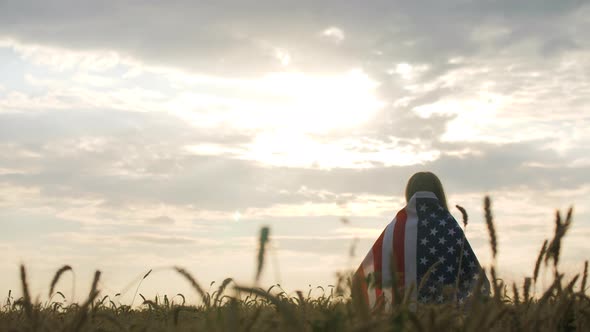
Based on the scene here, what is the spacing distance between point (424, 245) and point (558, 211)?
21.9ft

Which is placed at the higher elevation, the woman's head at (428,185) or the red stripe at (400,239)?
the woman's head at (428,185)

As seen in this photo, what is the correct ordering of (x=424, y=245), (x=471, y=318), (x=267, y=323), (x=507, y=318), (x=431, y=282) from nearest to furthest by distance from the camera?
1. (x=471, y=318)
2. (x=267, y=323)
3. (x=507, y=318)
4. (x=431, y=282)
5. (x=424, y=245)

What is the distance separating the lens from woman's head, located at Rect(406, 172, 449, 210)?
10398 mm

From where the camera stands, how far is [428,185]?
409 inches

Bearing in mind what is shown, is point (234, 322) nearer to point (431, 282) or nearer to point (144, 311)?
point (144, 311)

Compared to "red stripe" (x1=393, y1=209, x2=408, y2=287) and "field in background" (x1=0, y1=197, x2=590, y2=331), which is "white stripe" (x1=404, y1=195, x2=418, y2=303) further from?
"field in background" (x1=0, y1=197, x2=590, y2=331)

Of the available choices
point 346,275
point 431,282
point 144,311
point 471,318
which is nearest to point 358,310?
point 471,318

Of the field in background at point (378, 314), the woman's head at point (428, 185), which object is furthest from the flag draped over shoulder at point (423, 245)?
the field in background at point (378, 314)

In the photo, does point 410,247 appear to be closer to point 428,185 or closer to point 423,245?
point 423,245

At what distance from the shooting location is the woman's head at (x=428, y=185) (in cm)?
1040

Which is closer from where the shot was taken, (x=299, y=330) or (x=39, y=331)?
(x=299, y=330)

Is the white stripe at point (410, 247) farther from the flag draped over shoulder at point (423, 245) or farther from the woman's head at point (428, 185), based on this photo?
the woman's head at point (428, 185)

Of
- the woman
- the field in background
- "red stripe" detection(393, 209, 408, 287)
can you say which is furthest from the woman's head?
the field in background

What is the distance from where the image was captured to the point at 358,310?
242cm
